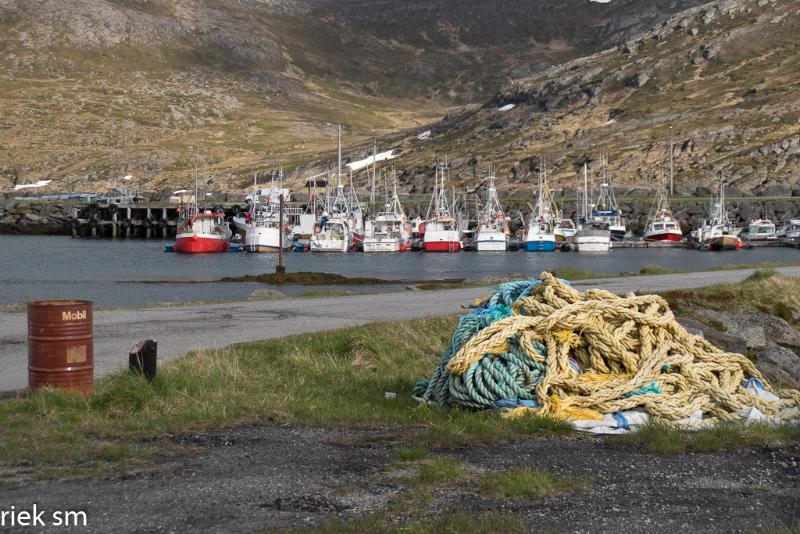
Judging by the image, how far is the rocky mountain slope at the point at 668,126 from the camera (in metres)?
136

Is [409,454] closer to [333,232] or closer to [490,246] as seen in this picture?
[333,232]

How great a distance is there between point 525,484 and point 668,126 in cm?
15353

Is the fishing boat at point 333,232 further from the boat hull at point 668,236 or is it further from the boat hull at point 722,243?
the boat hull at point 722,243

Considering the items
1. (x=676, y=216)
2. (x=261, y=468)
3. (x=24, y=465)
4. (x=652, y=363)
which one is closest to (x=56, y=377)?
(x=24, y=465)

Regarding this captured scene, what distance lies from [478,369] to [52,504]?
Answer: 5211mm

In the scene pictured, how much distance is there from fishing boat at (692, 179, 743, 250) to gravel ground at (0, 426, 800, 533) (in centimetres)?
9885

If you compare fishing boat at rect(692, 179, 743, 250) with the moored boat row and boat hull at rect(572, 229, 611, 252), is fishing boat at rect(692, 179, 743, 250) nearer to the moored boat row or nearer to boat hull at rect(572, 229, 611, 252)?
the moored boat row

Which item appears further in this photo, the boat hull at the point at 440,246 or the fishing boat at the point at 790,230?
the fishing boat at the point at 790,230

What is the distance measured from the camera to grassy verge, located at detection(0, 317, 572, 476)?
969 cm

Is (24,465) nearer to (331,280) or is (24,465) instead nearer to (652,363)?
(652,363)

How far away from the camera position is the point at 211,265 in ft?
262

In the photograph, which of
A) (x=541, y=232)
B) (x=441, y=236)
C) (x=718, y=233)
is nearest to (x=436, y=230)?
(x=441, y=236)

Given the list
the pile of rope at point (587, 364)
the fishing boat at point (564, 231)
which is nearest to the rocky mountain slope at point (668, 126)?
the fishing boat at point (564, 231)

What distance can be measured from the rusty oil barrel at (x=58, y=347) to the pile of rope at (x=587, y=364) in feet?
12.9
